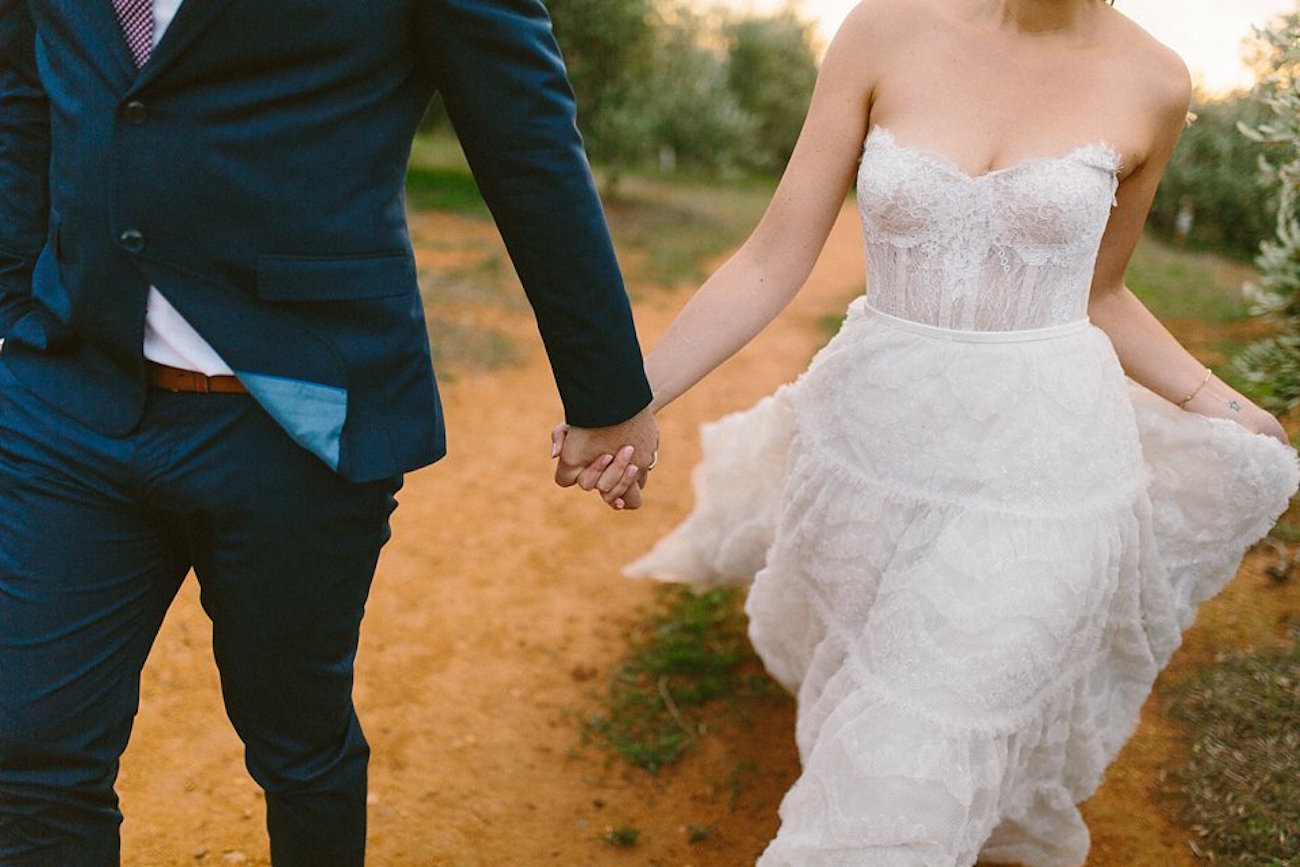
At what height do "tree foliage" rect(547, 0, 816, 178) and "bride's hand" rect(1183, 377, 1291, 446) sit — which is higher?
"bride's hand" rect(1183, 377, 1291, 446)

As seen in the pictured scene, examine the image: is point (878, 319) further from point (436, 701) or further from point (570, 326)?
point (436, 701)

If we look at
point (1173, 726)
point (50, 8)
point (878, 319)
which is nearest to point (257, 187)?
point (50, 8)

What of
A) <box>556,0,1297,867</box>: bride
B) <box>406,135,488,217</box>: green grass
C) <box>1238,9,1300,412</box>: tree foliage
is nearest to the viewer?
<box>556,0,1297,867</box>: bride

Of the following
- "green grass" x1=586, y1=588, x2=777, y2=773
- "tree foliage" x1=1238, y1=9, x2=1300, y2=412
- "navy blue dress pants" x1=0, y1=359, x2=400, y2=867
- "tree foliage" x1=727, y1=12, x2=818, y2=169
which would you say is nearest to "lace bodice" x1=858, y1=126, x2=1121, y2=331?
"navy blue dress pants" x1=0, y1=359, x2=400, y2=867

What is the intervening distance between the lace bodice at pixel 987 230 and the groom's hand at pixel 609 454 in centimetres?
77

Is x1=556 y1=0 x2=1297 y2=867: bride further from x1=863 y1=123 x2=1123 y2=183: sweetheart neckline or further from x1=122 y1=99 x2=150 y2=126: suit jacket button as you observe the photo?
x1=122 y1=99 x2=150 y2=126: suit jacket button

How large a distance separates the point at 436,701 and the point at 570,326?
8.19 ft

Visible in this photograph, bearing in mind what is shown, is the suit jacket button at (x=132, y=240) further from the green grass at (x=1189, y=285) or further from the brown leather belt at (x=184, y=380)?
the green grass at (x=1189, y=285)

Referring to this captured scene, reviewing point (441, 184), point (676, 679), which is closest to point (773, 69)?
point (441, 184)

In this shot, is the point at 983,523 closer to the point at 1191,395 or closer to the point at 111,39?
the point at 1191,395

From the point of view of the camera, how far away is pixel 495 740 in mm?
4094

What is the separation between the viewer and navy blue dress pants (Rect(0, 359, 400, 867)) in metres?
2.01

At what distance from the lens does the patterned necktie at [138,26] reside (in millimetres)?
1827

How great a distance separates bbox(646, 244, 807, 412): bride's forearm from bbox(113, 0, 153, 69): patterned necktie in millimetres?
1332
